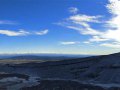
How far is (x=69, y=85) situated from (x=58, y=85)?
78.7 inches

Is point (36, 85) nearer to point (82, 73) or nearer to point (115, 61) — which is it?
point (82, 73)

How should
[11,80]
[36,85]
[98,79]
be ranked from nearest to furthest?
[36,85] → [11,80] → [98,79]

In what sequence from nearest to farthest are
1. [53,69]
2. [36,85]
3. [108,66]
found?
[36,85] < [108,66] < [53,69]

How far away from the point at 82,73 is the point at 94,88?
25626mm

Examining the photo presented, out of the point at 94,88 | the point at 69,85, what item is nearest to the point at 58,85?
the point at 69,85

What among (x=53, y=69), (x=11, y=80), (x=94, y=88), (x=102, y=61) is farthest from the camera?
(x=53, y=69)

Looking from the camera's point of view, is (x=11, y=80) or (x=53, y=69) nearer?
(x=11, y=80)

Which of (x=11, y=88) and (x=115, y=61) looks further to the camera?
(x=115, y=61)

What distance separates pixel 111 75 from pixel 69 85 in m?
16.5

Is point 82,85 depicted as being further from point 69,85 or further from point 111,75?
point 111,75

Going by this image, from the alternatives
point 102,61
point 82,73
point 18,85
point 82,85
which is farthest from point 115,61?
point 18,85

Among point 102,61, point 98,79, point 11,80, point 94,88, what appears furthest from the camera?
point 102,61

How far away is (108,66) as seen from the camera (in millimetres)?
74750

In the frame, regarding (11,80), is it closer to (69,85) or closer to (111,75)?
(69,85)
